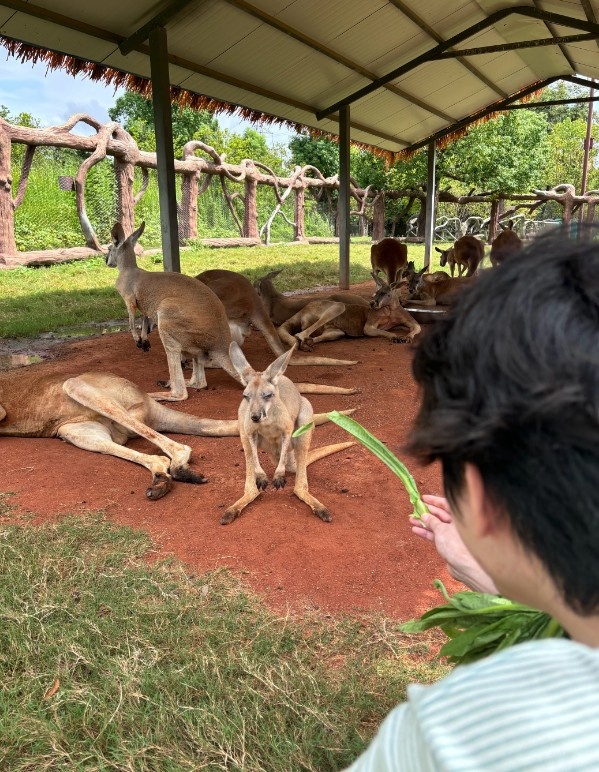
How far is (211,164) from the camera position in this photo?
1402 cm

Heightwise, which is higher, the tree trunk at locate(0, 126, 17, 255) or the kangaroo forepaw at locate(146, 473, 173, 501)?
the tree trunk at locate(0, 126, 17, 255)

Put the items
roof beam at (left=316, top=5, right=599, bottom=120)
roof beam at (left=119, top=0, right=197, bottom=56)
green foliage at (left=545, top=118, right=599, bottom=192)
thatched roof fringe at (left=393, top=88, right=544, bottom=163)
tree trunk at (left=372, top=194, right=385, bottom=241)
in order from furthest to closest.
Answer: green foliage at (left=545, top=118, right=599, bottom=192), tree trunk at (left=372, top=194, right=385, bottom=241), thatched roof fringe at (left=393, top=88, right=544, bottom=163), roof beam at (left=316, top=5, right=599, bottom=120), roof beam at (left=119, top=0, right=197, bottom=56)

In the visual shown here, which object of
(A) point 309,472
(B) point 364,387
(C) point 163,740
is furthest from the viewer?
(B) point 364,387

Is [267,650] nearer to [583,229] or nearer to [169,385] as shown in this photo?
[583,229]

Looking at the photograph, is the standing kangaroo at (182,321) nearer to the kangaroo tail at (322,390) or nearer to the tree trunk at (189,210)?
the kangaroo tail at (322,390)

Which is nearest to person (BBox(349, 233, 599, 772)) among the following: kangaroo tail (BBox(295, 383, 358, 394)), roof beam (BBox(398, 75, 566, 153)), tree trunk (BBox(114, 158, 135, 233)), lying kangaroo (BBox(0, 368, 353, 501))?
lying kangaroo (BBox(0, 368, 353, 501))

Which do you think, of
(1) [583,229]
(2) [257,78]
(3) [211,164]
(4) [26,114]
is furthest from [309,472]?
(4) [26,114]

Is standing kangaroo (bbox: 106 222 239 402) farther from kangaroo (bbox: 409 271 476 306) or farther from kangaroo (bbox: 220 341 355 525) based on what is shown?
kangaroo (bbox: 409 271 476 306)

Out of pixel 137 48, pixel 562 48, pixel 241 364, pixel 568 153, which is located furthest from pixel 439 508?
pixel 568 153

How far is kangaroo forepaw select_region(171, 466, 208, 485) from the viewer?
316 centimetres

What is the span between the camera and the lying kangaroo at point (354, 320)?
21.8ft

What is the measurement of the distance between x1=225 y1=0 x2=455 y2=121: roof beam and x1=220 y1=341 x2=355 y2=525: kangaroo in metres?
3.96

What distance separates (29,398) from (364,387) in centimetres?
231

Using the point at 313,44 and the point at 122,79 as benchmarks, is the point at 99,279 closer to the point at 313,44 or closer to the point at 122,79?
the point at 122,79
